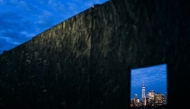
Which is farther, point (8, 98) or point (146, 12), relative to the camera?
point (8, 98)

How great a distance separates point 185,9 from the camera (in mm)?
4039

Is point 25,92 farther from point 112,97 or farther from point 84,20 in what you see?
point 112,97

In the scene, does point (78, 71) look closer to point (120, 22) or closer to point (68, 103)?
point (68, 103)

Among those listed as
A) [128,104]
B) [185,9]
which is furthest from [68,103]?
[185,9]

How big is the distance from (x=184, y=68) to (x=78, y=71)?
10.6 ft

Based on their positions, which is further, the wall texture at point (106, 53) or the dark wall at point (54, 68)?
the dark wall at point (54, 68)

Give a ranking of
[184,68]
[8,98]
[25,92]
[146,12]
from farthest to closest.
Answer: [8,98], [25,92], [146,12], [184,68]

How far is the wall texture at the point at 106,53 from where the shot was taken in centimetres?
409

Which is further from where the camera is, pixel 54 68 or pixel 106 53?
pixel 54 68

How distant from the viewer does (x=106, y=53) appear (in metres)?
5.53

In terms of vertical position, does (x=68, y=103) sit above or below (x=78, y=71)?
below

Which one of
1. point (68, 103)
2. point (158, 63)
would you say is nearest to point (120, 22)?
point (158, 63)

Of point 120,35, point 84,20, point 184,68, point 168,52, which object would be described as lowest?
point 184,68

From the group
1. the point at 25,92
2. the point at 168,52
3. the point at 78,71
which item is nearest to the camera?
the point at 168,52
